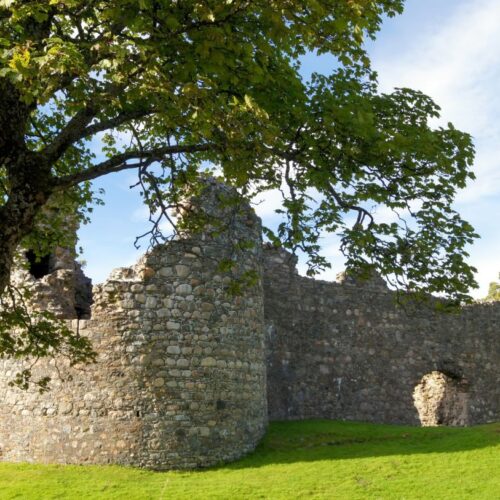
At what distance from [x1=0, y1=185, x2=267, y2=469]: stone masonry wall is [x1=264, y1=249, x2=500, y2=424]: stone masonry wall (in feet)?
15.0

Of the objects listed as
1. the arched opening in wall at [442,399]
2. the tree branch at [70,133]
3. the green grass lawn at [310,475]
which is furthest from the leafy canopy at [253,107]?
the arched opening in wall at [442,399]

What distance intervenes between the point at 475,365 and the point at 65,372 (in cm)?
1529

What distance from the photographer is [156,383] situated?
13297 mm

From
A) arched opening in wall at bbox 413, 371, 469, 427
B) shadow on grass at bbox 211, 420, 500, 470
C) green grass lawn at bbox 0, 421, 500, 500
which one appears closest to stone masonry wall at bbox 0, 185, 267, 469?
green grass lawn at bbox 0, 421, 500, 500

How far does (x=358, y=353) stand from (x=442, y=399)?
4987 millimetres

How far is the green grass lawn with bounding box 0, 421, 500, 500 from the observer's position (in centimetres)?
1152

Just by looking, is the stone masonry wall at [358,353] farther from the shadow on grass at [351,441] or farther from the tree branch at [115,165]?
the tree branch at [115,165]

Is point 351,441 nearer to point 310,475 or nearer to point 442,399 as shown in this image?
point 310,475

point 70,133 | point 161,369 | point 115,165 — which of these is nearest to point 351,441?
point 161,369

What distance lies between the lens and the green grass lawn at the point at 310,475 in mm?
11516

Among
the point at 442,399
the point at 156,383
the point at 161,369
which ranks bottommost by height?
the point at 442,399

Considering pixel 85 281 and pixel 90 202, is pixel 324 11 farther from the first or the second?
pixel 85 281

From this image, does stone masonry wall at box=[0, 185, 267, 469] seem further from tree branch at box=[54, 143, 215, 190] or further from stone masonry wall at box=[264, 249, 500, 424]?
stone masonry wall at box=[264, 249, 500, 424]

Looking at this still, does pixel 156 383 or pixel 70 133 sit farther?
pixel 156 383
